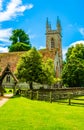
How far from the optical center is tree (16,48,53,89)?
153ft

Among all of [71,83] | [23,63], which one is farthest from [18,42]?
[23,63]

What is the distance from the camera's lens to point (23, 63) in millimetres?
47844

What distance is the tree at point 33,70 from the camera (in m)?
46.8

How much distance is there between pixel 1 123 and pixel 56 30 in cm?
7834

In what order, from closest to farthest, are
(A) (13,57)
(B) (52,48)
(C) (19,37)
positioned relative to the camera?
(A) (13,57), (C) (19,37), (B) (52,48)

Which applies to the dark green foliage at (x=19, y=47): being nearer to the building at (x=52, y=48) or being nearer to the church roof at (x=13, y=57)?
the building at (x=52, y=48)

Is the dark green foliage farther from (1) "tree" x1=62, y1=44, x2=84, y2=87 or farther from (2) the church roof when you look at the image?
(1) "tree" x1=62, y1=44, x2=84, y2=87

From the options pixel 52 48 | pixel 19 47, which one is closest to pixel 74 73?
pixel 19 47

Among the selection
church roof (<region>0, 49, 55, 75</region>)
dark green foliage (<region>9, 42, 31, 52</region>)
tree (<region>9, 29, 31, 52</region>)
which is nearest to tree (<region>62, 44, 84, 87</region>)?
church roof (<region>0, 49, 55, 75</region>)

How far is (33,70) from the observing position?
47062 mm

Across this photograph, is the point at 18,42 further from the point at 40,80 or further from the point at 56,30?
the point at 40,80

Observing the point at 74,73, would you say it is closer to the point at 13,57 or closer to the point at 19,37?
the point at 13,57

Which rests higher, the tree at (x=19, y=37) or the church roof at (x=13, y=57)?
the tree at (x=19, y=37)

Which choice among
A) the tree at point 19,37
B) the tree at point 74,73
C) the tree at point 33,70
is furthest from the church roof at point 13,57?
the tree at point 33,70
